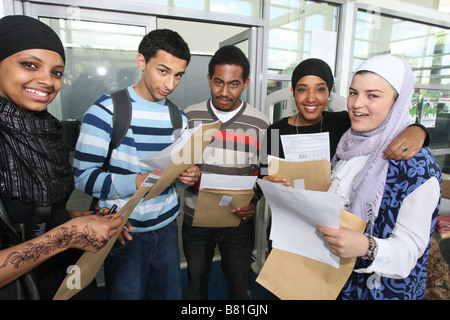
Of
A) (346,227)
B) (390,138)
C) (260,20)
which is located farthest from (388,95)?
(260,20)

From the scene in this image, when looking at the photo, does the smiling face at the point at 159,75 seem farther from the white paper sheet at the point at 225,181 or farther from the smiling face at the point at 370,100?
the smiling face at the point at 370,100

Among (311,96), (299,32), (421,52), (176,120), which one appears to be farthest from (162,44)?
(421,52)

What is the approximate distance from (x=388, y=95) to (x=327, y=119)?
0.58 m

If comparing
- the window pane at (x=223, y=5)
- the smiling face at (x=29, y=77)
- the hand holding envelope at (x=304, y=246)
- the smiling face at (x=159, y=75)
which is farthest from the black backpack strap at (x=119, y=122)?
the window pane at (x=223, y=5)

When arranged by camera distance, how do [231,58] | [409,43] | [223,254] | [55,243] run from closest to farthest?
[55,243], [231,58], [223,254], [409,43]

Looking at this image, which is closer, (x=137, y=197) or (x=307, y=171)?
(x=137, y=197)

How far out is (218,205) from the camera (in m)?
1.51

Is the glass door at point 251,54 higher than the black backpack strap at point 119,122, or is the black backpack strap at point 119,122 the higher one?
the glass door at point 251,54

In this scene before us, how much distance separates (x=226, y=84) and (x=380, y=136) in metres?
0.97

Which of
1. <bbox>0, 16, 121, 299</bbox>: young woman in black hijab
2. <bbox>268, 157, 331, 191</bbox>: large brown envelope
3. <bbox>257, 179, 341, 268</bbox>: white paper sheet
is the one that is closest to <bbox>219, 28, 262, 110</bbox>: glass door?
<bbox>268, 157, 331, 191</bbox>: large brown envelope

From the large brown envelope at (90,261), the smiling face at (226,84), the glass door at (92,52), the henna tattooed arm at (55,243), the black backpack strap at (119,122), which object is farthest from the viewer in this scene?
the glass door at (92,52)

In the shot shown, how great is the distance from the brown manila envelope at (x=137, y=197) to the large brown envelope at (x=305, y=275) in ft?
1.71

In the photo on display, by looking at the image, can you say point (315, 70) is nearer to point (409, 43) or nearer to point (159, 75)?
point (159, 75)

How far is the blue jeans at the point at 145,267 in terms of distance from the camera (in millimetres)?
1337
